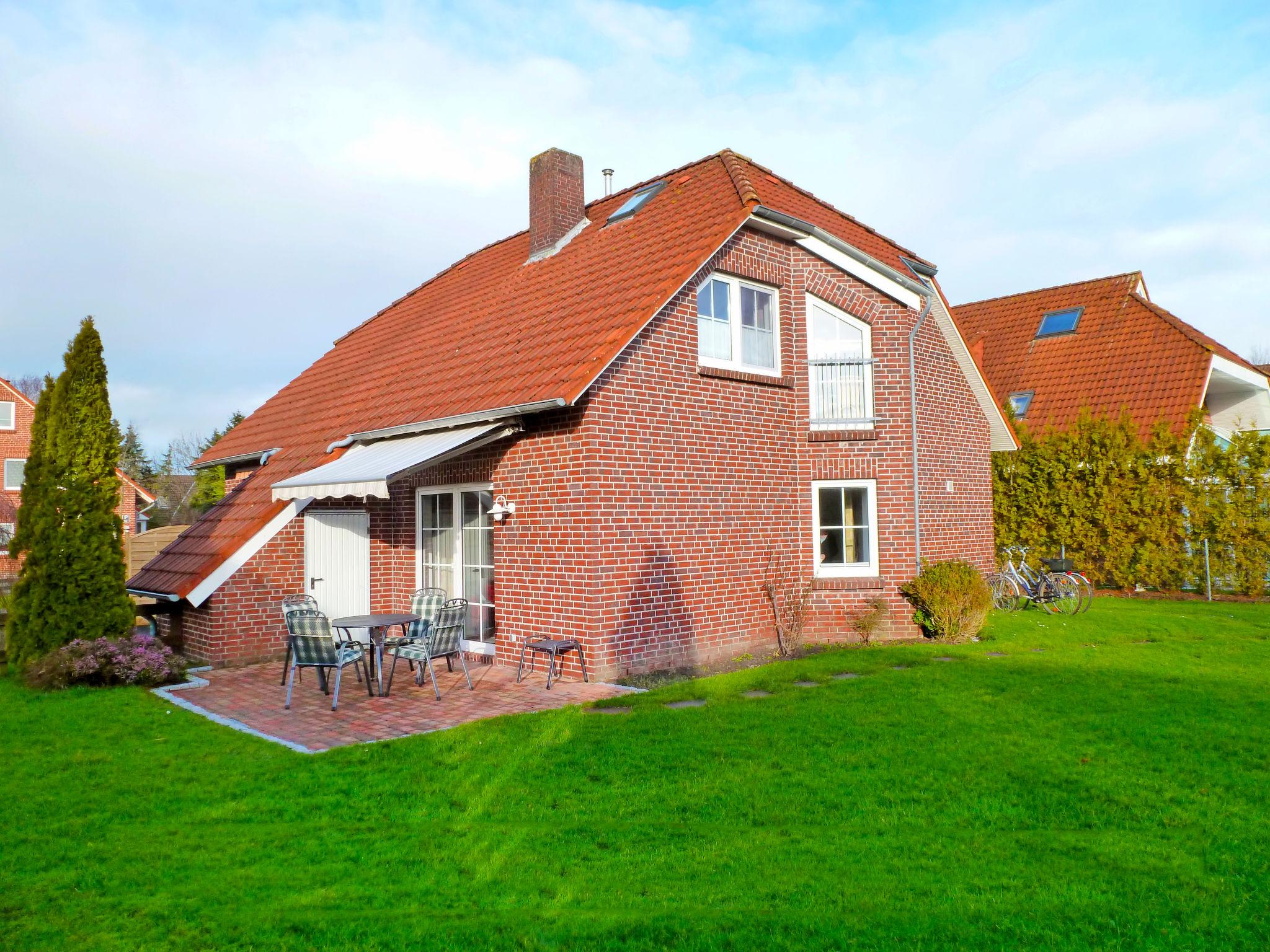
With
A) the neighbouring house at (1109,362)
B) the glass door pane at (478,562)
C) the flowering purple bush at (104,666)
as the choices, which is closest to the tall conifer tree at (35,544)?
the flowering purple bush at (104,666)

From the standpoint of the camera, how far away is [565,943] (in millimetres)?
4262

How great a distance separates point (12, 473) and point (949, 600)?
152 feet

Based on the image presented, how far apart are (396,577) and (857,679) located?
25.2 ft

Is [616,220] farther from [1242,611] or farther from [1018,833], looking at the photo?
[1242,611]

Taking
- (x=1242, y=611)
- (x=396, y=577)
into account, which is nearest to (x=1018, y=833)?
(x=396, y=577)

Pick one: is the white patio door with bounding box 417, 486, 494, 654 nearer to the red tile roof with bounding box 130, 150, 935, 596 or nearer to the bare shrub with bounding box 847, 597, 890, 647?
the red tile roof with bounding box 130, 150, 935, 596

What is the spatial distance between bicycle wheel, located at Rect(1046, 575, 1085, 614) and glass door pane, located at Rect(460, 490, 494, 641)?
11.0 meters

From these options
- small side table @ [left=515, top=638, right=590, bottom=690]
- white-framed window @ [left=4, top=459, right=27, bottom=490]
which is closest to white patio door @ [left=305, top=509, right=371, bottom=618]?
small side table @ [left=515, top=638, right=590, bottom=690]

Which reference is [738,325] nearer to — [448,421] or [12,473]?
[448,421]

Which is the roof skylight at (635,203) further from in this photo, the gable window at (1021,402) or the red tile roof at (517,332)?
the gable window at (1021,402)

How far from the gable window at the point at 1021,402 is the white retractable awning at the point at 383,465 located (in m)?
19.4

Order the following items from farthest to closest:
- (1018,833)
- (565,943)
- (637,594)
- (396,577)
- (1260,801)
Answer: (396,577)
(637,594)
(1260,801)
(1018,833)
(565,943)

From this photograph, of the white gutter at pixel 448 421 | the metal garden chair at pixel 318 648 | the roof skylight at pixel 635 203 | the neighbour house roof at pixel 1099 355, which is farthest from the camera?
the neighbour house roof at pixel 1099 355

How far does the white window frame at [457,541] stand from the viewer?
41.1 feet
